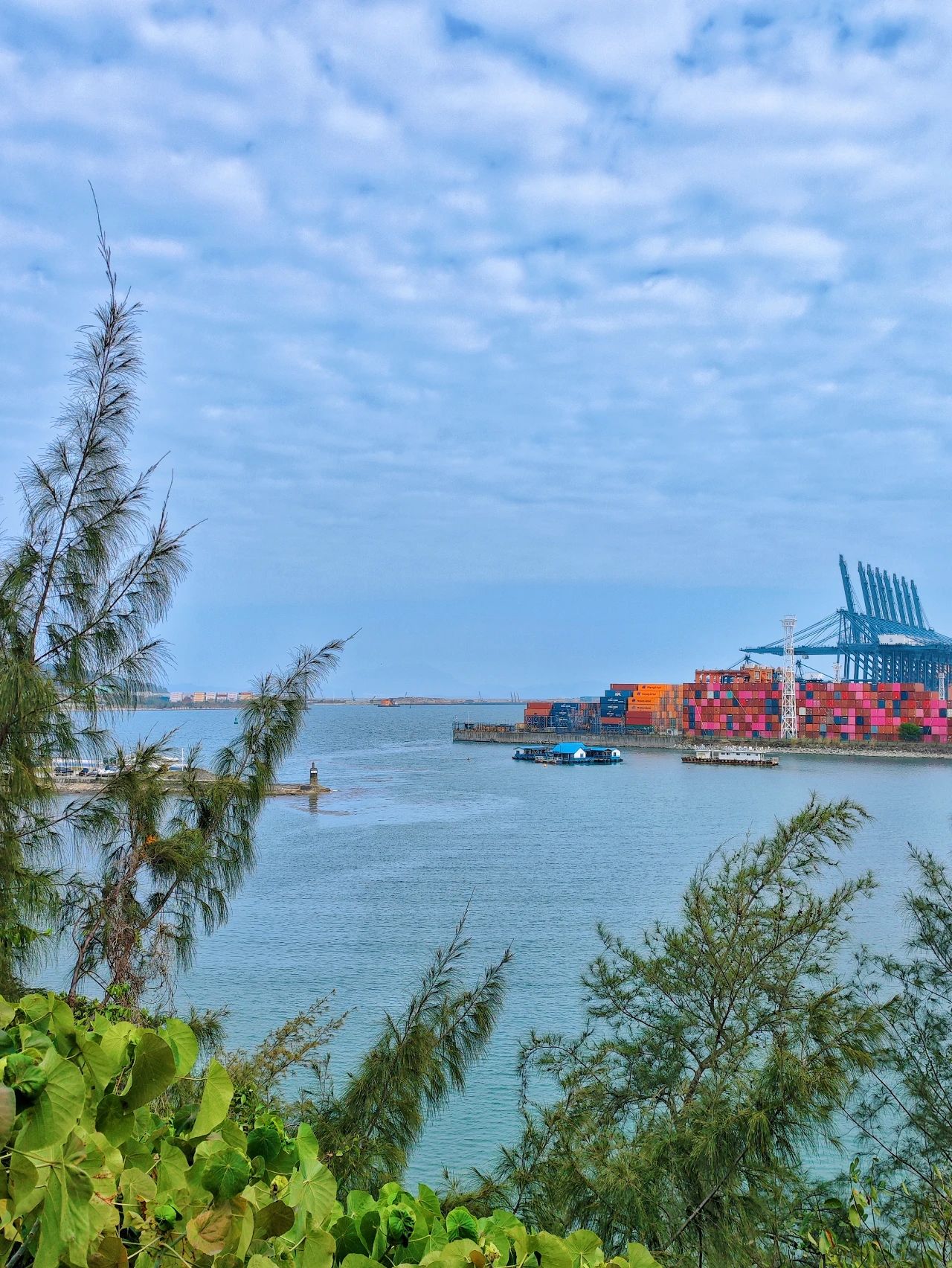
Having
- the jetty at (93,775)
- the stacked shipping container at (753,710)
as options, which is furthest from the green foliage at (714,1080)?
the stacked shipping container at (753,710)

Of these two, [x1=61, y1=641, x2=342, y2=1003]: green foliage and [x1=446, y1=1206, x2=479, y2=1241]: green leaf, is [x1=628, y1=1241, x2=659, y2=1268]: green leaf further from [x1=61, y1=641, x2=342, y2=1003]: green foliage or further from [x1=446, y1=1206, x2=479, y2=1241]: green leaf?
[x1=61, y1=641, x2=342, y2=1003]: green foliage

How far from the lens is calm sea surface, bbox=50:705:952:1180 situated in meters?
8.54

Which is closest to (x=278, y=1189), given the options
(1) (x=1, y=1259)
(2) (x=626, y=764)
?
(1) (x=1, y=1259)

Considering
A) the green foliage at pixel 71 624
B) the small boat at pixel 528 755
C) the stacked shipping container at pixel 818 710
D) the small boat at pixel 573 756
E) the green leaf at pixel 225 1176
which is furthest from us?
the stacked shipping container at pixel 818 710

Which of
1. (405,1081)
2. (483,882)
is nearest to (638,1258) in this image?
(405,1081)

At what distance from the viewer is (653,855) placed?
17172 millimetres

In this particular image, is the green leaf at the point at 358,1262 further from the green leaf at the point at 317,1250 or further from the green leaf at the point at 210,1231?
the green leaf at the point at 210,1231

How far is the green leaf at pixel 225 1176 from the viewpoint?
1.05 metres

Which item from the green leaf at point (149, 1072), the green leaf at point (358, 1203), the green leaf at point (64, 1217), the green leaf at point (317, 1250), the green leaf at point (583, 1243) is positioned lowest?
the green leaf at point (583, 1243)

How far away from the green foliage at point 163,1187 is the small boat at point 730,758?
39331 mm

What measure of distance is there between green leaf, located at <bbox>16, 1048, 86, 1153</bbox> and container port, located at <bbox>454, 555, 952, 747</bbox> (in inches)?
1813

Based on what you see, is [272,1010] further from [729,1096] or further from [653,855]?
[653,855]

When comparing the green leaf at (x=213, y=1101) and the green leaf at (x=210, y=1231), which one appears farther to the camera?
the green leaf at (x=213, y=1101)

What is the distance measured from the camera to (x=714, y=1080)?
13.3 ft
